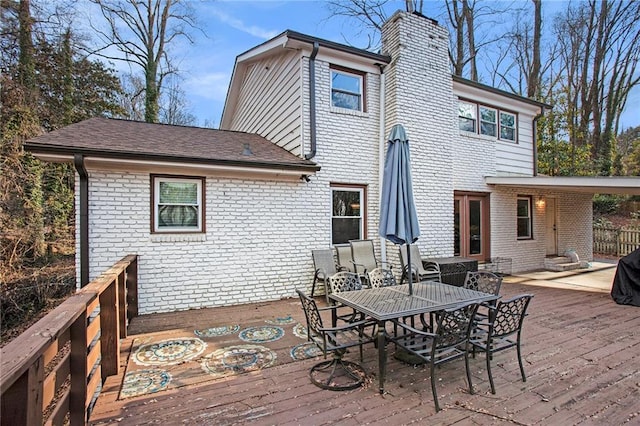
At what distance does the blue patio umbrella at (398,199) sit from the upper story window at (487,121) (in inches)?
230

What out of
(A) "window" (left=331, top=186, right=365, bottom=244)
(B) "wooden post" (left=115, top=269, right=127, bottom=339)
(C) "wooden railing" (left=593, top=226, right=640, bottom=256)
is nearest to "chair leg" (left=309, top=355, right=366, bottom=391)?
(B) "wooden post" (left=115, top=269, right=127, bottom=339)

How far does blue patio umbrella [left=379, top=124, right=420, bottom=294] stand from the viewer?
387cm

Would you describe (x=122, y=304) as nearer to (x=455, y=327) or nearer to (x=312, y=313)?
(x=312, y=313)

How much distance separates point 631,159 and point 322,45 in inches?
957

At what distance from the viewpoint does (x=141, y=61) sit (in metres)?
15.8

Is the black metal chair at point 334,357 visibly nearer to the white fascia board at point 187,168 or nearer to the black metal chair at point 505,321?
the black metal chair at point 505,321

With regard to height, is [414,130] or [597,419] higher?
[414,130]

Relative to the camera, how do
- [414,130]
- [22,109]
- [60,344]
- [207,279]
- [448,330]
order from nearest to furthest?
[60,344], [448,330], [207,279], [414,130], [22,109]

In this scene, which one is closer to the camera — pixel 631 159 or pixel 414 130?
pixel 414 130

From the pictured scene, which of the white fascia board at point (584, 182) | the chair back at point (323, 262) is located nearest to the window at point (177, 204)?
the chair back at point (323, 262)

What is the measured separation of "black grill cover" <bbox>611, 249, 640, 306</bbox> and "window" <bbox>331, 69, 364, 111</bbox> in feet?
20.6

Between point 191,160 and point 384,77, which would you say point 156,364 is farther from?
point 384,77

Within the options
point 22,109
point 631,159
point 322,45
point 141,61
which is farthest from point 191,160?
point 631,159

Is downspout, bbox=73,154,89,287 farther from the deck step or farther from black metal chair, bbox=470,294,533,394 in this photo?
the deck step
